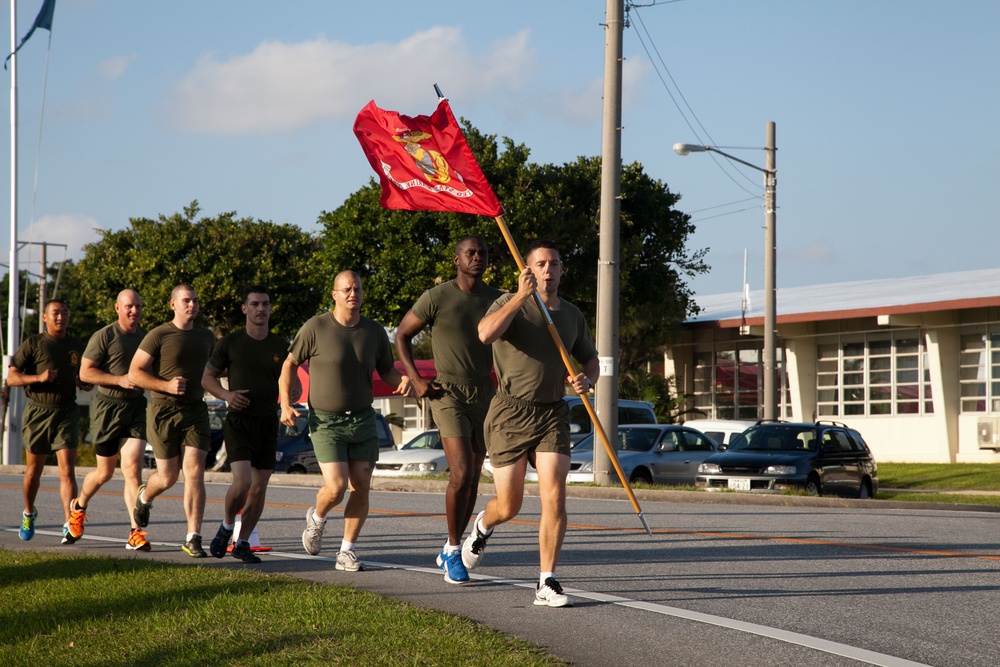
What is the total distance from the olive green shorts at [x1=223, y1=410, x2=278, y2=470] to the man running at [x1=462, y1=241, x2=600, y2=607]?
246 cm

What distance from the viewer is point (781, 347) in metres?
38.2

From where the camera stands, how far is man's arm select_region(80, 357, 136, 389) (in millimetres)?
10321

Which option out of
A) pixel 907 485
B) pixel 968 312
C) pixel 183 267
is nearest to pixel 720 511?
pixel 907 485

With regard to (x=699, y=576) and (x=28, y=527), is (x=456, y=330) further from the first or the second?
(x=28, y=527)

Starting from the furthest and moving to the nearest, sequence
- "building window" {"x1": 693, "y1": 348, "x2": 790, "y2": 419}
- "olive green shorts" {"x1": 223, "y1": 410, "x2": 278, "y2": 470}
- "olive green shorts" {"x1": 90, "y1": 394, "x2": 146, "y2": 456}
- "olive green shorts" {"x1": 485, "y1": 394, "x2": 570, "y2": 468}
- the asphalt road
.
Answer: "building window" {"x1": 693, "y1": 348, "x2": 790, "y2": 419}
"olive green shorts" {"x1": 90, "y1": 394, "x2": 146, "y2": 456}
"olive green shorts" {"x1": 223, "y1": 410, "x2": 278, "y2": 470}
"olive green shorts" {"x1": 485, "y1": 394, "x2": 570, "y2": 468}
the asphalt road

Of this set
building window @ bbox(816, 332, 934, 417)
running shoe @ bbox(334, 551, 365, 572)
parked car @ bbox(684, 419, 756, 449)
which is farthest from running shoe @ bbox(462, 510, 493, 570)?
building window @ bbox(816, 332, 934, 417)

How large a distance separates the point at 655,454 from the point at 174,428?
511 inches

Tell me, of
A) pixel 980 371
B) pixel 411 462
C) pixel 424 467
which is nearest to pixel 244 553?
pixel 424 467

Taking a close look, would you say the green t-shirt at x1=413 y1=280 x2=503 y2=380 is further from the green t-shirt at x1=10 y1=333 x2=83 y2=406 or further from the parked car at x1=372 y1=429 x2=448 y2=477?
the parked car at x1=372 y1=429 x2=448 y2=477

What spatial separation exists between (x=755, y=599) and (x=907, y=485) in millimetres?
21061

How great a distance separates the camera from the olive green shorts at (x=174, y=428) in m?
10.0

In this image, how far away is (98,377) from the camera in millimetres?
10383

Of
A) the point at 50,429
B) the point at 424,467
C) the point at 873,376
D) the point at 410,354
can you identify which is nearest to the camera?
the point at 410,354

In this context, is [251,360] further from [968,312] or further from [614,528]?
[968,312]
